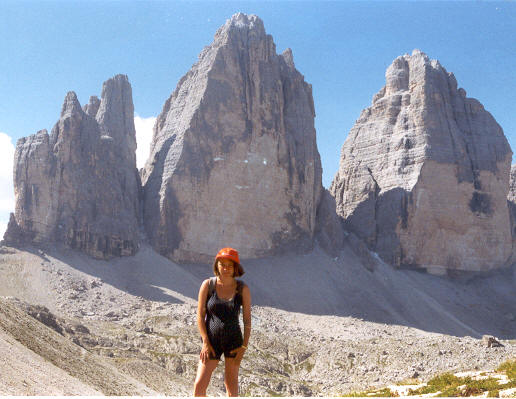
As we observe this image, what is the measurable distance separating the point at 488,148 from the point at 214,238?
46.3 meters

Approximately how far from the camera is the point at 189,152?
72500 mm

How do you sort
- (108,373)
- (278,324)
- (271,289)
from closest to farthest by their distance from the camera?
(108,373), (278,324), (271,289)

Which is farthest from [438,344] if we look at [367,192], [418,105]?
[418,105]

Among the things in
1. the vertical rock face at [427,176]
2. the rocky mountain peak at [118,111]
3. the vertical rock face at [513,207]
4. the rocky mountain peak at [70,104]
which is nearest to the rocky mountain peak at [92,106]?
the rocky mountain peak at [118,111]

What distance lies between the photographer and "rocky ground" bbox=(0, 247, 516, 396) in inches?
961

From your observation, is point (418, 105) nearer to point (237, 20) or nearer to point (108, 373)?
point (237, 20)

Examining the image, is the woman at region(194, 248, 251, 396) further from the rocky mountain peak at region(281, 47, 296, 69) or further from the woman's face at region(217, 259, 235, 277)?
the rocky mountain peak at region(281, 47, 296, 69)

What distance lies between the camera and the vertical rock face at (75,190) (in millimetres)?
64000

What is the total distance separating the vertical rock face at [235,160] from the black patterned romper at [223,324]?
60321 mm

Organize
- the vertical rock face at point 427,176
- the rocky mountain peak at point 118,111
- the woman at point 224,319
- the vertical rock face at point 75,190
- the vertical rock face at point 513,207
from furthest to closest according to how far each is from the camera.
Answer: the vertical rock face at point 513,207 → the vertical rock face at point 427,176 → the rocky mountain peak at point 118,111 → the vertical rock face at point 75,190 → the woman at point 224,319

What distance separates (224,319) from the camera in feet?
30.4

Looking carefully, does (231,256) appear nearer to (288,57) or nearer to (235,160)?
Result: (235,160)

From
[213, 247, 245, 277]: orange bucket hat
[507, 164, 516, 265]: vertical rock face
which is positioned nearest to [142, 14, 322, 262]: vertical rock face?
[507, 164, 516, 265]: vertical rock face

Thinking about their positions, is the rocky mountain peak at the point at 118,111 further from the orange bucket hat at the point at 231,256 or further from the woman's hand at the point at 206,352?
the woman's hand at the point at 206,352
